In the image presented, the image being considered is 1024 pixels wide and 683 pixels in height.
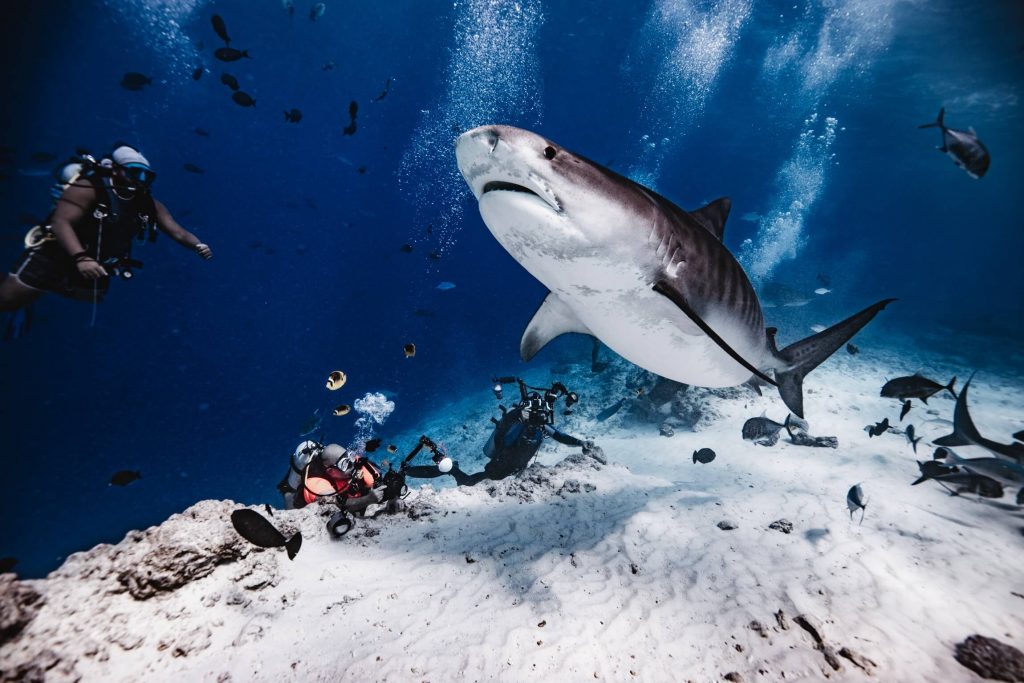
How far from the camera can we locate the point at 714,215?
391 centimetres

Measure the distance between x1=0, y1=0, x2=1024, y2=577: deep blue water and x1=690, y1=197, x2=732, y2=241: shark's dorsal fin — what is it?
1715 centimetres

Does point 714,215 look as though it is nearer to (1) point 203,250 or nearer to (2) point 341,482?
(2) point 341,482

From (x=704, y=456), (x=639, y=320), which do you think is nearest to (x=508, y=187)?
(x=639, y=320)

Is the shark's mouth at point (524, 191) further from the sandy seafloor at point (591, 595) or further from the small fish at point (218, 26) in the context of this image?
the small fish at point (218, 26)

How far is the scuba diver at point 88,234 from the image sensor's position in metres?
3.29

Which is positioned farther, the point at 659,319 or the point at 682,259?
the point at 659,319

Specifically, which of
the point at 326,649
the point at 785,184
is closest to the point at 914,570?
the point at 326,649

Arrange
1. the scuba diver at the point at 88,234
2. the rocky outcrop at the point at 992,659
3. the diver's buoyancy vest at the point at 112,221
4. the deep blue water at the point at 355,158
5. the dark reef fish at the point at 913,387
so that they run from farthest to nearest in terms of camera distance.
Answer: the deep blue water at the point at 355,158 < the dark reef fish at the point at 913,387 < the diver's buoyancy vest at the point at 112,221 < the scuba diver at the point at 88,234 < the rocky outcrop at the point at 992,659

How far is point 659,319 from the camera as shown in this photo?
2.89m

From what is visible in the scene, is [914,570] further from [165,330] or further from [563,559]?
[165,330]

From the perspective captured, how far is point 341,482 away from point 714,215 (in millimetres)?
5014

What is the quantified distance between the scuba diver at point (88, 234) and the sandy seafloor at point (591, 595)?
246 cm

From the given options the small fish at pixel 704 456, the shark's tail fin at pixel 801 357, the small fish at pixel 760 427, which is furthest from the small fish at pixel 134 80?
the small fish at pixel 760 427

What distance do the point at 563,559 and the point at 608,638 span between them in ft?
3.17
